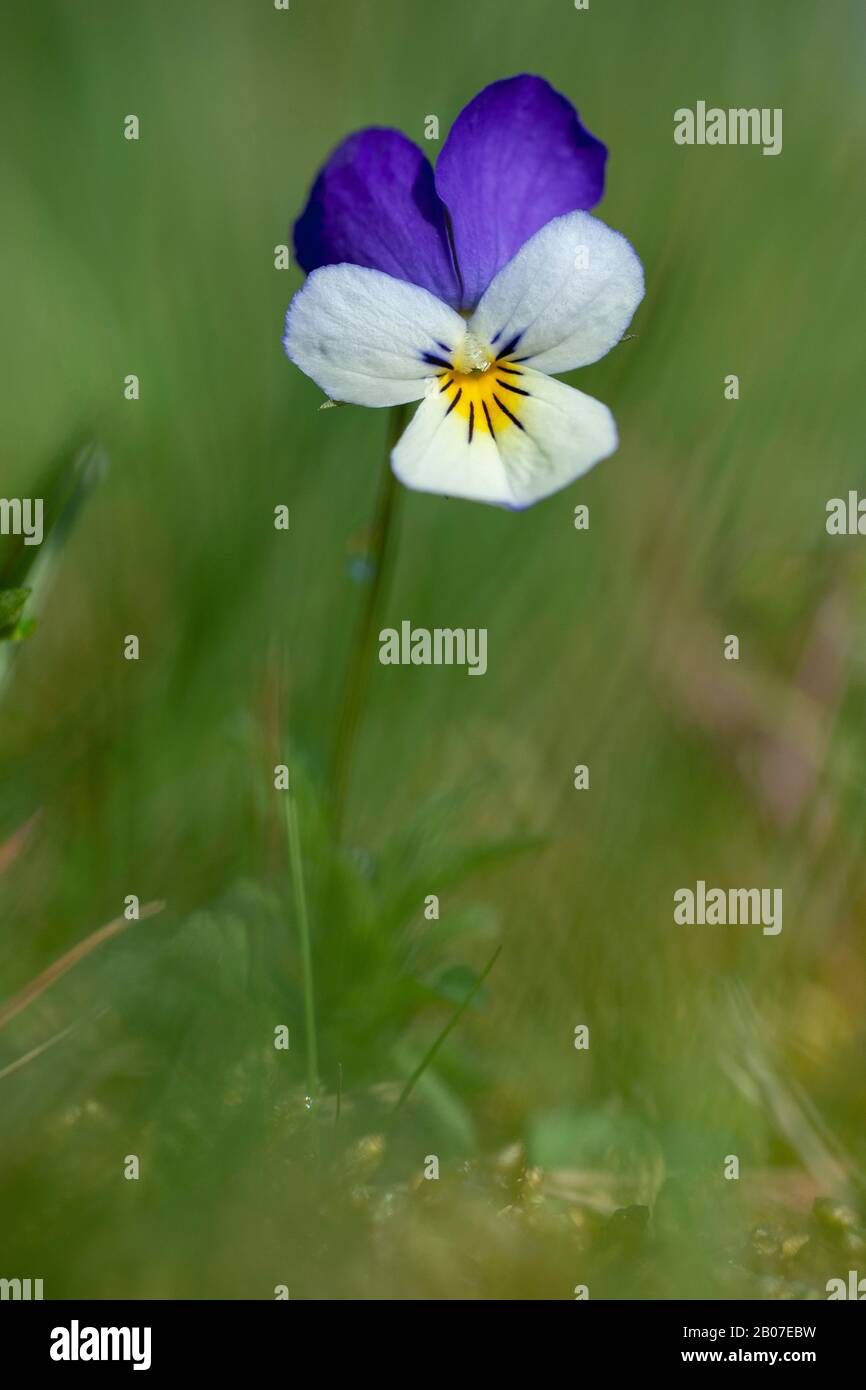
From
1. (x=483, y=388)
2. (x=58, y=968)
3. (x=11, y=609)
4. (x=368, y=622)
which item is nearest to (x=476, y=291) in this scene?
(x=483, y=388)

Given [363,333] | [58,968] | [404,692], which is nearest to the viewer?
[363,333]

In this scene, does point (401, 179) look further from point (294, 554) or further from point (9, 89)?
point (9, 89)

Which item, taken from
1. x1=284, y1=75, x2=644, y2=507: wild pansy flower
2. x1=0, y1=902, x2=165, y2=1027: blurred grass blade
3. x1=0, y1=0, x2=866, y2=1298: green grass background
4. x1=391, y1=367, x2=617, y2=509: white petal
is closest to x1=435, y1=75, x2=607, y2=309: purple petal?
x1=284, y1=75, x2=644, y2=507: wild pansy flower

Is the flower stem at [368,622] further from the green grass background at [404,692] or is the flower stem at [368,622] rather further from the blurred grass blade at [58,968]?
the blurred grass blade at [58,968]

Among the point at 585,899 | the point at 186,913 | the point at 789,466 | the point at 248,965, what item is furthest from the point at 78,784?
the point at 789,466

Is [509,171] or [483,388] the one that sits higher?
→ [509,171]

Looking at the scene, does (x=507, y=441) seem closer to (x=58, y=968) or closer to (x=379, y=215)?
(x=379, y=215)
